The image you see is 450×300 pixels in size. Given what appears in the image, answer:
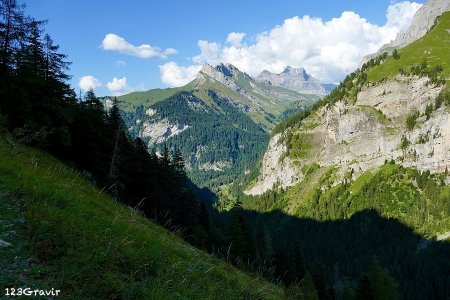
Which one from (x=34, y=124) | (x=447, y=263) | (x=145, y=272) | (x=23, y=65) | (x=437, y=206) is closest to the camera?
(x=145, y=272)

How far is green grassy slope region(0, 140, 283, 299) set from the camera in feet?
22.7

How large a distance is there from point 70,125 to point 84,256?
1686 inches

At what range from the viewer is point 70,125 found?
46.6m

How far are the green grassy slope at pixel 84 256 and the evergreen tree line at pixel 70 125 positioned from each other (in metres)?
11.1

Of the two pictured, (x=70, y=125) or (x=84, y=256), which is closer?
(x=84, y=256)

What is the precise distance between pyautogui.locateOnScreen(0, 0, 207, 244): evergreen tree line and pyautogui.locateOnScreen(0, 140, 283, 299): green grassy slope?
36.6ft

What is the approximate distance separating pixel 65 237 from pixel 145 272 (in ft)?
6.32

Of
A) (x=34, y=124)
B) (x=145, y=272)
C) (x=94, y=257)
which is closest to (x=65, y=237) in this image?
(x=94, y=257)

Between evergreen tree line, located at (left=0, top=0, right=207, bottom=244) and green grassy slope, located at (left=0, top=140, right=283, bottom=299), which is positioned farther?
evergreen tree line, located at (left=0, top=0, right=207, bottom=244)

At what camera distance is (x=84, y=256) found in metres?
7.59

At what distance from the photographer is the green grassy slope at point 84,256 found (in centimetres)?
693

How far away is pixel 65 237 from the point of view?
314 inches

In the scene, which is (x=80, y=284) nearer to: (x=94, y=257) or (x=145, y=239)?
(x=94, y=257)

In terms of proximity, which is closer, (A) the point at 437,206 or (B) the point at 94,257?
(B) the point at 94,257
